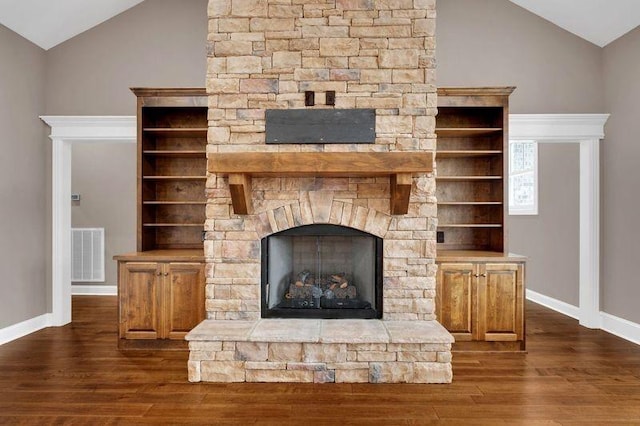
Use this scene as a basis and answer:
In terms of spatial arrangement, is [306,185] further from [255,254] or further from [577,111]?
[577,111]

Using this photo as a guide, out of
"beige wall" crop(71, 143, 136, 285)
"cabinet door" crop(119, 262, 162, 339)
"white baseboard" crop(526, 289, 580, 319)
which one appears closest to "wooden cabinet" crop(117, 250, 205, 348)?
"cabinet door" crop(119, 262, 162, 339)

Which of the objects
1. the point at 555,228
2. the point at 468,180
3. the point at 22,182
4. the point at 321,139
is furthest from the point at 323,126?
the point at 555,228

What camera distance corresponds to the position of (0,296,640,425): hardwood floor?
2449 mm

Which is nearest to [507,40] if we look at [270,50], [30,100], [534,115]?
[534,115]

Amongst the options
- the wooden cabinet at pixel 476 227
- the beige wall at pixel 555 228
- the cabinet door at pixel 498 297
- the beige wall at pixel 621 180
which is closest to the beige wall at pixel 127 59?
the wooden cabinet at pixel 476 227

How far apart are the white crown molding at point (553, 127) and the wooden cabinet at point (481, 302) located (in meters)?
1.50

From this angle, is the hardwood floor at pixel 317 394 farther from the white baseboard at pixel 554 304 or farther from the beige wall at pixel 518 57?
the beige wall at pixel 518 57

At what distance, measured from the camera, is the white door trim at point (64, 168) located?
4.43m

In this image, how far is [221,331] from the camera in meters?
3.06

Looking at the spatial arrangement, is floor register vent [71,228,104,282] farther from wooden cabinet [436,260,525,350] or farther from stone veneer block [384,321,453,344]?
wooden cabinet [436,260,525,350]

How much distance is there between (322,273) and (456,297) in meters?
1.20

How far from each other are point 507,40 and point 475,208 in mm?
1770

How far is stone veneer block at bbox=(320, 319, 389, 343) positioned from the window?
3.81 m

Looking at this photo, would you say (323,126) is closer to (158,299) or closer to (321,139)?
(321,139)
